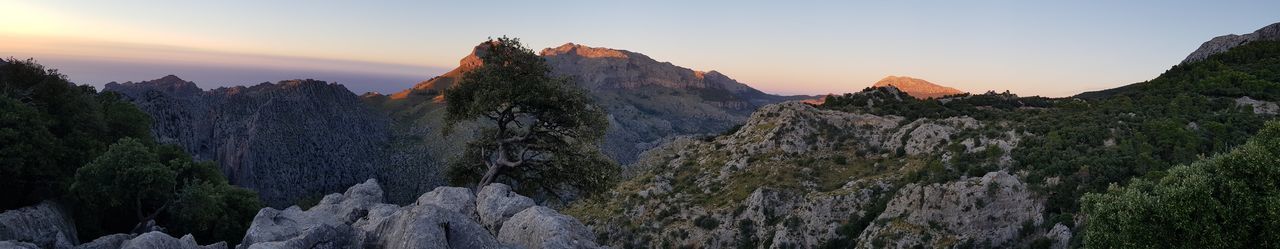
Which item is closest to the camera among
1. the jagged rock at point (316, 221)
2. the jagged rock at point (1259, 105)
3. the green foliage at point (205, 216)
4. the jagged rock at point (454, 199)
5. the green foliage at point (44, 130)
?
the jagged rock at point (316, 221)

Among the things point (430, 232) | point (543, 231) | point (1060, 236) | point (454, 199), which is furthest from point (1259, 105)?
point (430, 232)

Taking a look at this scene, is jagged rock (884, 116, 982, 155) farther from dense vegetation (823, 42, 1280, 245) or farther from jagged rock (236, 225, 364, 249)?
jagged rock (236, 225, 364, 249)

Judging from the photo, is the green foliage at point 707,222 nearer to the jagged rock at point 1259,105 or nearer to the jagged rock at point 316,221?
the jagged rock at point 316,221

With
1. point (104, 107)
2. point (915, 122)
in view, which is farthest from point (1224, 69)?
point (104, 107)

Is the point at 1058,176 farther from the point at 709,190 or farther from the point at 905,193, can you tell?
the point at 709,190

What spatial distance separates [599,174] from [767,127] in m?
48.6

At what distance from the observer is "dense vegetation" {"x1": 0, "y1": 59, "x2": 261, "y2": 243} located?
34.8 m

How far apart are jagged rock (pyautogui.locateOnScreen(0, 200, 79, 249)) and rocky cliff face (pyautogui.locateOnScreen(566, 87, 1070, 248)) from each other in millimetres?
26791

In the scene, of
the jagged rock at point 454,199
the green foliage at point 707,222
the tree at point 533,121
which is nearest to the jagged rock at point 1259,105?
the green foliage at point 707,222

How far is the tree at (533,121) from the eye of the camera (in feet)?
96.7

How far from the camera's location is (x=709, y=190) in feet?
220

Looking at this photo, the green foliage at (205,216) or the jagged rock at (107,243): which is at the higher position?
the jagged rock at (107,243)

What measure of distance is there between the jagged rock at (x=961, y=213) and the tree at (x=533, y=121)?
Result: 25866 millimetres

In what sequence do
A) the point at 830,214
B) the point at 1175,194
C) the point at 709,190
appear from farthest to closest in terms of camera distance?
the point at 709,190 → the point at 830,214 → the point at 1175,194
